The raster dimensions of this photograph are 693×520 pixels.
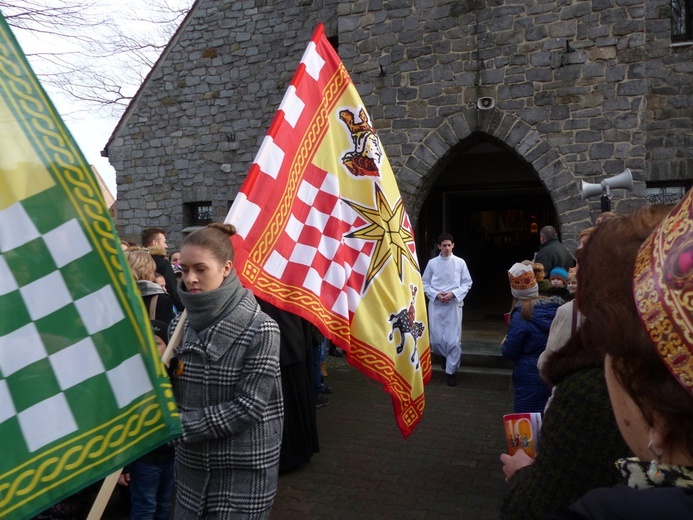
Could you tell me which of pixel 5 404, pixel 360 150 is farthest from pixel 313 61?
pixel 5 404

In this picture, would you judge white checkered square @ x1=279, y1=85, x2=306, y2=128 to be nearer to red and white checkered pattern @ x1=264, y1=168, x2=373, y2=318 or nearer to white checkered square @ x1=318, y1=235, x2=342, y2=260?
red and white checkered pattern @ x1=264, y1=168, x2=373, y2=318

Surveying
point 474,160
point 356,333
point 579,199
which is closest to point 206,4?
point 474,160

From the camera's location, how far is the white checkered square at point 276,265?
2453mm

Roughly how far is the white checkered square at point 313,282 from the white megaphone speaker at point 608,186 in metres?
6.00

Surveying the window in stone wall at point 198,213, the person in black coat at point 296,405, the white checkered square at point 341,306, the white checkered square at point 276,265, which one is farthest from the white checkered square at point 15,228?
the window in stone wall at point 198,213

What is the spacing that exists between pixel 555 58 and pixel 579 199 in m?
2.28

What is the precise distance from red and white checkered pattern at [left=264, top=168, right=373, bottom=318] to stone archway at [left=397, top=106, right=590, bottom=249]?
20.3 ft

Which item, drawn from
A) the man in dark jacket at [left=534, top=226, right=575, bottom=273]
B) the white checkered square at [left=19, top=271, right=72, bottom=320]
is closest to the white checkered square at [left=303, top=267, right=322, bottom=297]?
the white checkered square at [left=19, top=271, right=72, bottom=320]

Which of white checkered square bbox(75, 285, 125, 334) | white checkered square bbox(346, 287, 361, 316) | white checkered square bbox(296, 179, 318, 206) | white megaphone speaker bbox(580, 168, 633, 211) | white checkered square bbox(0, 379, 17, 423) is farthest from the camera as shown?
white megaphone speaker bbox(580, 168, 633, 211)

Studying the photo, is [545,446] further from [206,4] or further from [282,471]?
[206,4]

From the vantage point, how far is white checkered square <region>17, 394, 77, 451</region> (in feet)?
3.90

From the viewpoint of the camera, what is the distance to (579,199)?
317 inches

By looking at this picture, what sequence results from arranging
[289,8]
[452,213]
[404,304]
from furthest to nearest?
[452,213] → [289,8] → [404,304]

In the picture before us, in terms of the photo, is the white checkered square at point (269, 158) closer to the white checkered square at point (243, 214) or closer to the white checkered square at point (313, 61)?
the white checkered square at point (243, 214)
